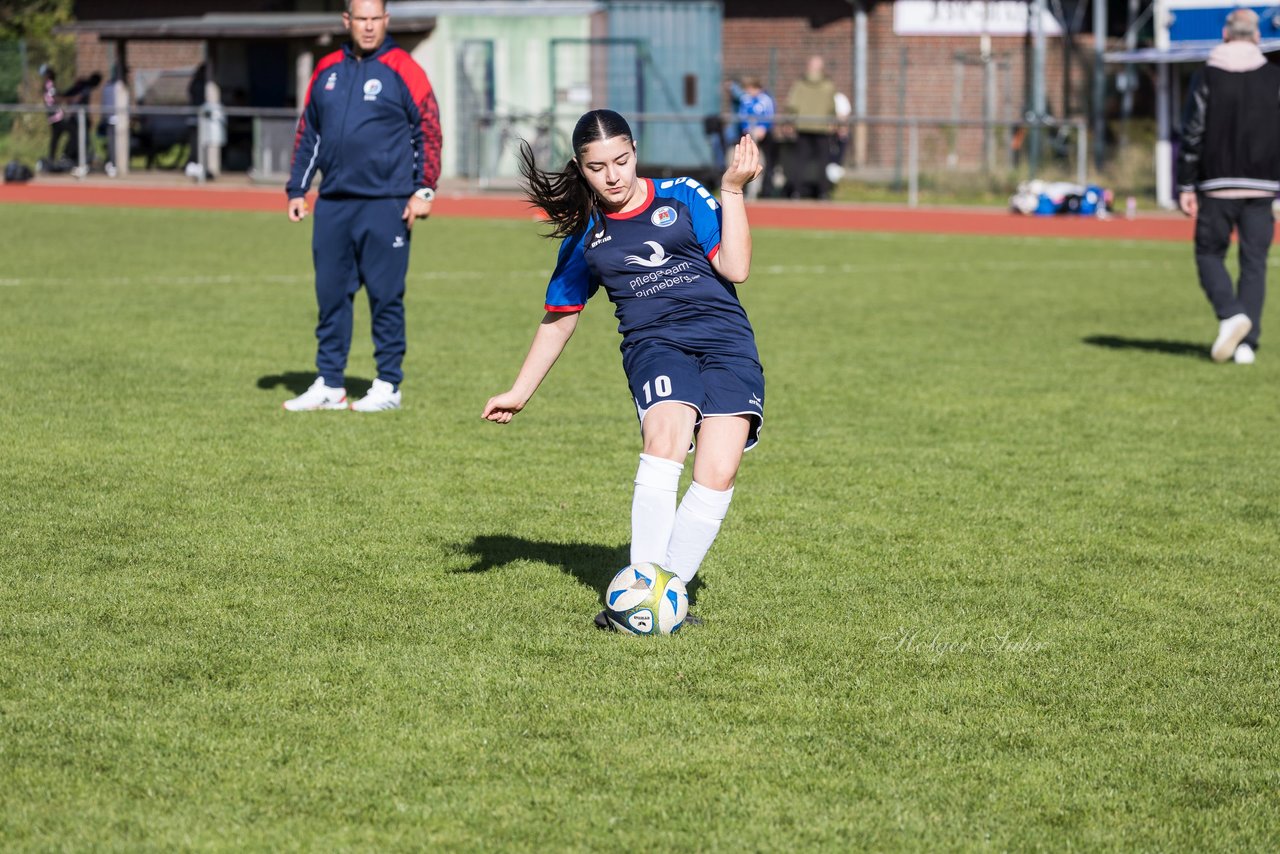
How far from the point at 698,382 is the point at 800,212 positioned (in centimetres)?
2122

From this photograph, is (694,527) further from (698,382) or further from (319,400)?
(319,400)

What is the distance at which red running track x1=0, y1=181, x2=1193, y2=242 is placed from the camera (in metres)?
24.3

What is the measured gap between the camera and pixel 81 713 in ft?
15.0

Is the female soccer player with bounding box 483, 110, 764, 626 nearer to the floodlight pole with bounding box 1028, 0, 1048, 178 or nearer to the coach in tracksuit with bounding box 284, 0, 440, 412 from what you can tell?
the coach in tracksuit with bounding box 284, 0, 440, 412

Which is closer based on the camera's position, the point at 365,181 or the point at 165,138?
the point at 365,181

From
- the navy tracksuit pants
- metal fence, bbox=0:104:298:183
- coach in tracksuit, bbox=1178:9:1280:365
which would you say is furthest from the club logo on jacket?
metal fence, bbox=0:104:298:183

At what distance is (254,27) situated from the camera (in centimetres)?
3256

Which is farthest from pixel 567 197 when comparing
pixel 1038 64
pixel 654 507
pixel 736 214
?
pixel 1038 64

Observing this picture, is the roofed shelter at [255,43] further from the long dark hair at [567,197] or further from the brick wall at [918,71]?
the long dark hair at [567,197]

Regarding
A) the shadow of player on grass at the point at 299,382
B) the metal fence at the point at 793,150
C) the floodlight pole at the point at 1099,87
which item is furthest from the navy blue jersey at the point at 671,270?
the floodlight pole at the point at 1099,87

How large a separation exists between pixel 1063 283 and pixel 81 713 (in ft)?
46.6

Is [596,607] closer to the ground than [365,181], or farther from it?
closer to the ground

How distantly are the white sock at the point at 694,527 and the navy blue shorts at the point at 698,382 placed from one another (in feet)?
0.73

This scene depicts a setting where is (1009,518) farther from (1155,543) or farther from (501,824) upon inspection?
(501,824)
